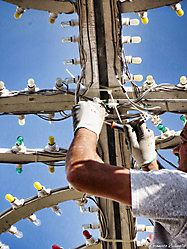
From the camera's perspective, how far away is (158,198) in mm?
Result: 1165

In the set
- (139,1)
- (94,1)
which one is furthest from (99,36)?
(139,1)

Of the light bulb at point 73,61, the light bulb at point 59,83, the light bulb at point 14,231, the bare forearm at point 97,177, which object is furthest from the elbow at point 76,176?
the light bulb at point 14,231

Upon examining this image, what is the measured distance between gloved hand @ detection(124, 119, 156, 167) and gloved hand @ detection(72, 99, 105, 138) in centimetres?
52

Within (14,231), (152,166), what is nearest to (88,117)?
(152,166)

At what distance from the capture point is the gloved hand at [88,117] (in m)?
1.45

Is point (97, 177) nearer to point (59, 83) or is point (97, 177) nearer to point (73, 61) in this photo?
point (59, 83)

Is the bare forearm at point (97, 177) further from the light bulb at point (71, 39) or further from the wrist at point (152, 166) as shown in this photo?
the light bulb at point (71, 39)

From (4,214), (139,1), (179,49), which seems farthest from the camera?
(179,49)

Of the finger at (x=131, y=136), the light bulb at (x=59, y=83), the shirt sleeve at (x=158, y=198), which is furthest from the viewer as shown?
the light bulb at (x=59, y=83)

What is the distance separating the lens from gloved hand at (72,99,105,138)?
4.74ft

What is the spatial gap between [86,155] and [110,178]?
129 millimetres

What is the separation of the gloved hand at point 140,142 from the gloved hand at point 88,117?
0.52 metres

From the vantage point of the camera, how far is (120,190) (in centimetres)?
117

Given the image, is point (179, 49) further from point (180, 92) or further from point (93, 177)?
point (93, 177)
